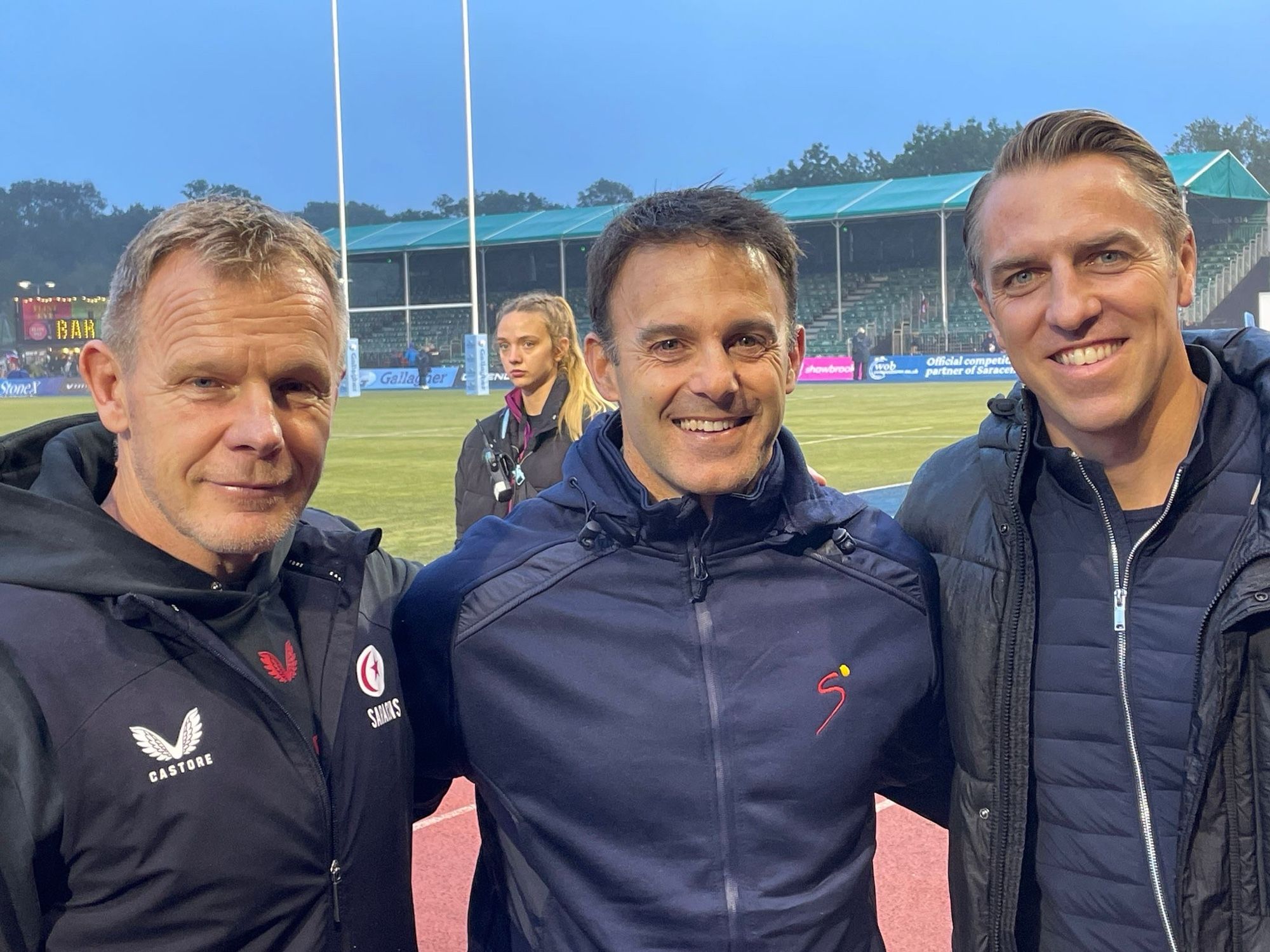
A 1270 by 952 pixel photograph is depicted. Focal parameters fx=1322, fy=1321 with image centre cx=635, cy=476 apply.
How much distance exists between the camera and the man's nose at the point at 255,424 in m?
2.18

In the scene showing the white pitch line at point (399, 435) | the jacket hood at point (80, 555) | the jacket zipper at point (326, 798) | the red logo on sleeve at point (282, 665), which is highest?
the jacket hood at point (80, 555)

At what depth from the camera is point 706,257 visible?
254cm

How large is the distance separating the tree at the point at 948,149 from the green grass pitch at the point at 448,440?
2109 inches

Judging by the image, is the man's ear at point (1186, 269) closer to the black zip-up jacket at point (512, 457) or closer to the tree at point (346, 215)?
the black zip-up jacket at point (512, 457)

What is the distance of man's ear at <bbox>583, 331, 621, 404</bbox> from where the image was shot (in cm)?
268

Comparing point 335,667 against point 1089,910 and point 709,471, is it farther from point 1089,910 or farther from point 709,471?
point 1089,910

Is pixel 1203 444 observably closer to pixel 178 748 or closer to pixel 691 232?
pixel 691 232

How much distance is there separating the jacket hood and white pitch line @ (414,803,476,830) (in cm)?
360

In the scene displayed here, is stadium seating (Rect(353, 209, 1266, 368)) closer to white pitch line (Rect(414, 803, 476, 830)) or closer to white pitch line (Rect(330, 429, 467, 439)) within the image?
white pitch line (Rect(330, 429, 467, 439))

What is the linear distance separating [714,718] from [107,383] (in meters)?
1.21

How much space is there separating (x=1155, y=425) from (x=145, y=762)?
1865mm

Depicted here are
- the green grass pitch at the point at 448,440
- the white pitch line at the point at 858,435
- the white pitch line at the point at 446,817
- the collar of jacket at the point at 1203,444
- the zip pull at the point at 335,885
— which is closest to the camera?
the zip pull at the point at 335,885

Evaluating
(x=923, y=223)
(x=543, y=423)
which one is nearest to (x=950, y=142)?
(x=923, y=223)

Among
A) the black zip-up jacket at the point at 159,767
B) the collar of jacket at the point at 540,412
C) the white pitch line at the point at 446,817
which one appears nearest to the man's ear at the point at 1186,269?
the black zip-up jacket at the point at 159,767
